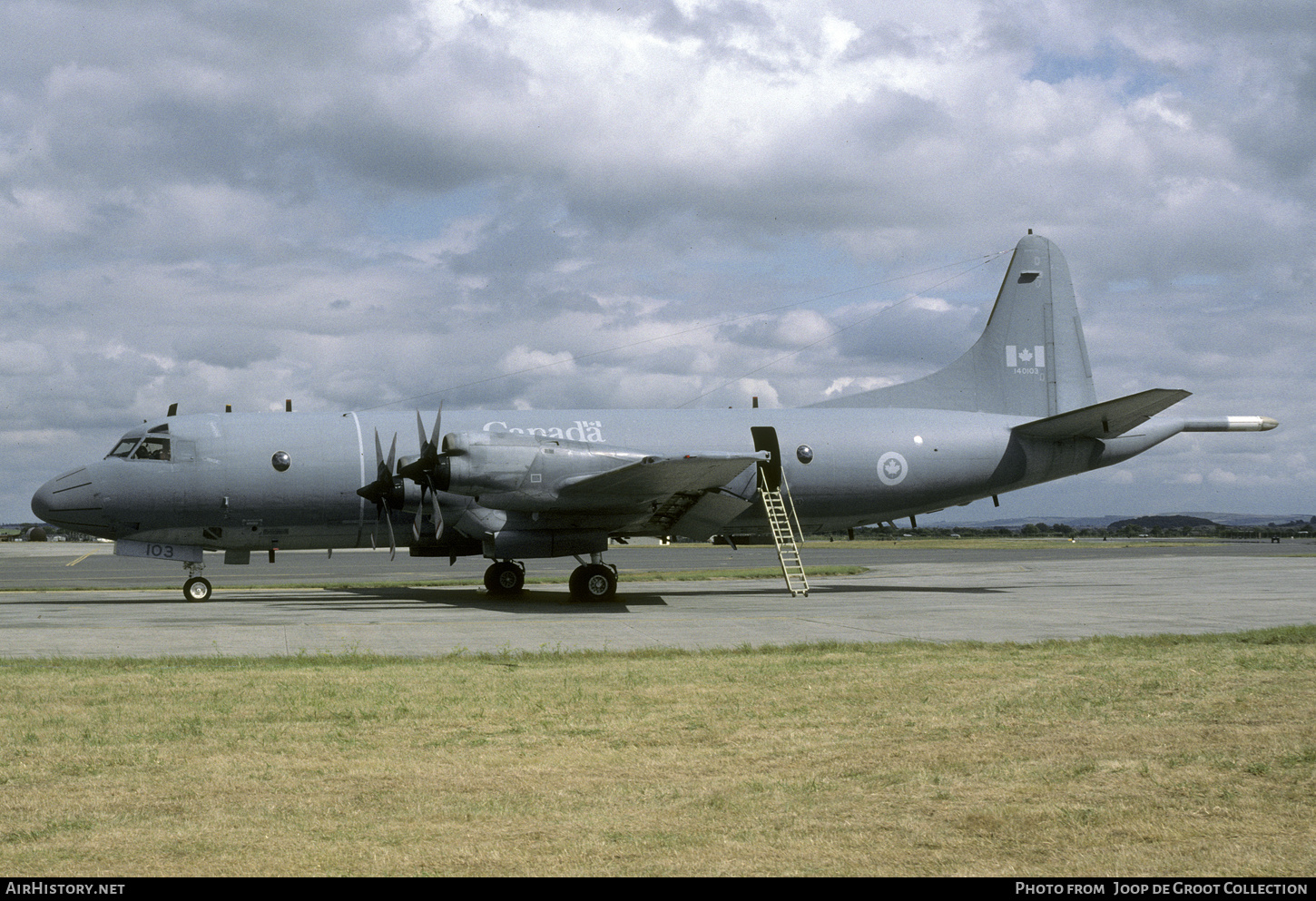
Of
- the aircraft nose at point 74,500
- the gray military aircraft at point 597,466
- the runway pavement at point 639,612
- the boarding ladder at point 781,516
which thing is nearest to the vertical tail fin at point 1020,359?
the gray military aircraft at point 597,466

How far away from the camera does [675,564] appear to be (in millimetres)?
46875

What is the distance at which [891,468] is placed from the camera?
1110 inches

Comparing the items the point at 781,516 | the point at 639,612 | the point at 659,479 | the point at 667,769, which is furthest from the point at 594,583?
the point at 667,769

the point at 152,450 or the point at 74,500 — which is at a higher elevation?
the point at 152,450

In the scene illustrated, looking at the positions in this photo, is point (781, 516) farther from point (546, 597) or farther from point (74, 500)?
point (74, 500)

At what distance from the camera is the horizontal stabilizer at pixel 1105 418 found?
25.8 metres

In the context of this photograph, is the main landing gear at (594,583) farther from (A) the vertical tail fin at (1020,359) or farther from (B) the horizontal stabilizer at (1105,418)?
(B) the horizontal stabilizer at (1105,418)

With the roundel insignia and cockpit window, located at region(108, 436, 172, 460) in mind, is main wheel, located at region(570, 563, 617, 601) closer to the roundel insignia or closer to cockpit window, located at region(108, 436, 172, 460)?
the roundel insignia

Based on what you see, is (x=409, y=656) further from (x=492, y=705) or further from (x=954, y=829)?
(x=954, y=829)

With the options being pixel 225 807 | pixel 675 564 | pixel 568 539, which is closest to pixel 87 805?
pixel 225 807

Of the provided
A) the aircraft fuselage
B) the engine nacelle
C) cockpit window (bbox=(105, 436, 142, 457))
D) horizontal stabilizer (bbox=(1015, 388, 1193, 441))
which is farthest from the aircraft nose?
horizontal stabilizer (bbox=(1015, 388, 1193, 441))

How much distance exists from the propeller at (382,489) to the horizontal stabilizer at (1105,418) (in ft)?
54.5

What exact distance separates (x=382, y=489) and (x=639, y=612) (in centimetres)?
731
